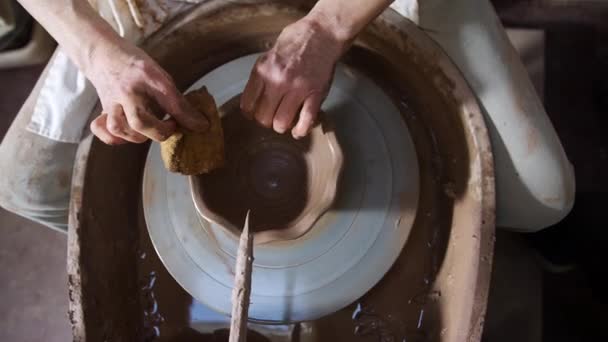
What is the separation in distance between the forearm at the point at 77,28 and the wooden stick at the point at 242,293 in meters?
0.49

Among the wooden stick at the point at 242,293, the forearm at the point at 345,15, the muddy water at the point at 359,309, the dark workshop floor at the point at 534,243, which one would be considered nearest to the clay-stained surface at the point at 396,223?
the muddy water at the point at 359,309

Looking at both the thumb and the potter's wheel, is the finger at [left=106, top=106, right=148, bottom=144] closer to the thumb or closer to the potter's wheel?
the thumb

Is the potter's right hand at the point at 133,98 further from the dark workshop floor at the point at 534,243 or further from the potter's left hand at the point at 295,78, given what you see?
the dark workshop floor at the point at 534,243

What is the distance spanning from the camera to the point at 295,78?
1.12m

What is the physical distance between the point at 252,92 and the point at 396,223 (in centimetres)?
47

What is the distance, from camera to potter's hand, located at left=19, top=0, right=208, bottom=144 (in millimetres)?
1073

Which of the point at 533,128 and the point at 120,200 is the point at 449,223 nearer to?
the point at 533,128

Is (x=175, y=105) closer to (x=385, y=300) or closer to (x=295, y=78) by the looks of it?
(x=295, y=78)

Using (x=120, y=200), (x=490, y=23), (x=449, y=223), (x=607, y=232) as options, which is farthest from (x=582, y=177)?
(x=120, y=200)

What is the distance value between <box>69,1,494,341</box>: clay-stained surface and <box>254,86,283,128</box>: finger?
286 millimetres

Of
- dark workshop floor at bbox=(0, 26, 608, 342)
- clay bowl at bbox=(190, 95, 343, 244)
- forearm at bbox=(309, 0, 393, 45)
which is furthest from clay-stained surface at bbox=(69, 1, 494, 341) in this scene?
dark workshop floor at bbox=(0, 26, 608, 342)

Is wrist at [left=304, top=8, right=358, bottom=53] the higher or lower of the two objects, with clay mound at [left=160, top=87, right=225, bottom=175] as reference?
higher

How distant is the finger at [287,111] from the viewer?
1.12 metres

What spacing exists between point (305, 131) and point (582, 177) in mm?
1223
